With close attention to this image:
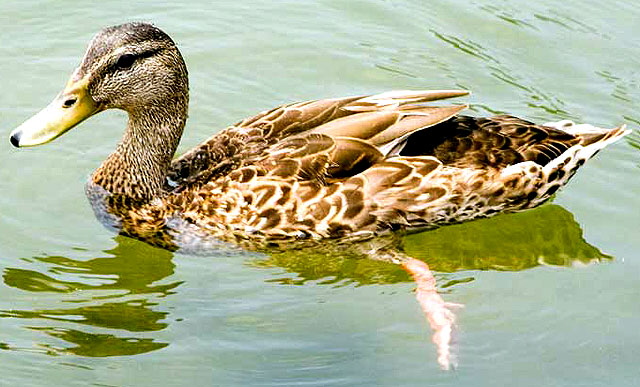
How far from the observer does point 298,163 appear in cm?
833

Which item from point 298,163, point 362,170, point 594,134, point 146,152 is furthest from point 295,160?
point 594,134

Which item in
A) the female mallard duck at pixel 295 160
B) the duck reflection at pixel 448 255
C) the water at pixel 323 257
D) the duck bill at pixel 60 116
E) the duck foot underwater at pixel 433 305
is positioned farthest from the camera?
the duck reflection at pixel 448 255

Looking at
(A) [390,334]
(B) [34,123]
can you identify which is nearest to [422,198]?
(A) [390,334]

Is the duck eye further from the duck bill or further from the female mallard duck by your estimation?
the duck bill

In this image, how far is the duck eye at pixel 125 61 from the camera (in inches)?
328

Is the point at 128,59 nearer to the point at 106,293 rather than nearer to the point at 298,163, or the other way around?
the point at 298,163

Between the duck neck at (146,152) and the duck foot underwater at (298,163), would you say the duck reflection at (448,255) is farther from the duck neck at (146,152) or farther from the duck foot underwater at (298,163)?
the duck neck at (146,152)

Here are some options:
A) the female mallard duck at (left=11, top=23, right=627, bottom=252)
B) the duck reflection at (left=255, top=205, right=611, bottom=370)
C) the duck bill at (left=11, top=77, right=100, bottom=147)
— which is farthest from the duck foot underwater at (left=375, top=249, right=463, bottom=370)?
the duck bill at (left=11, top=77, right=100, bottom=147)

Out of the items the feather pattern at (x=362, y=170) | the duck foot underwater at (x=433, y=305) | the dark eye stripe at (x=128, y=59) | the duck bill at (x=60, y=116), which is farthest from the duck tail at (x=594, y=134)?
the duck bill at (x=60, y=116)

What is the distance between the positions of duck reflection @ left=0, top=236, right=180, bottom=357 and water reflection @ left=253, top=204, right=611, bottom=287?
0.81 metres

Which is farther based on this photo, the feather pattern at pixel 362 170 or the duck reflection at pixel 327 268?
the feather pattern at pixel 362 170

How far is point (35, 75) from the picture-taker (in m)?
10.4

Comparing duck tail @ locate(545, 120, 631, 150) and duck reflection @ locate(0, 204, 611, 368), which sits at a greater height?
duck tail @ locate(545, 120, 631, 150)

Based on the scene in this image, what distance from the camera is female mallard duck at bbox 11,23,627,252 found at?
8320mm
